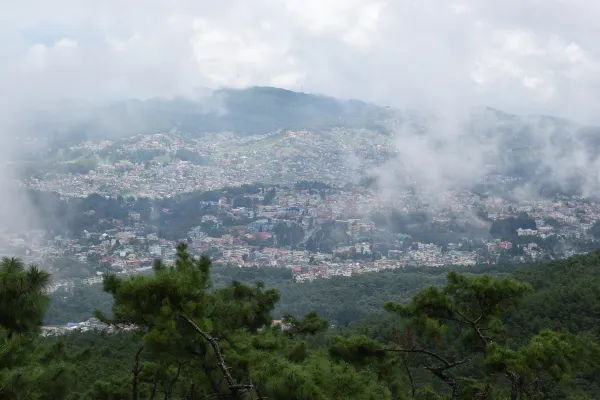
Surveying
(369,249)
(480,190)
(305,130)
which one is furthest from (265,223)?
(305,130)

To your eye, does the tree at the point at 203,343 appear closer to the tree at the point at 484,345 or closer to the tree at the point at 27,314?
the tree at the point at 27,314

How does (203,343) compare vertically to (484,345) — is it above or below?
above

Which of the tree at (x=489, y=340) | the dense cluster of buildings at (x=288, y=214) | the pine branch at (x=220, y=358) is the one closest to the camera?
the pine branch at (x=220, y=358)

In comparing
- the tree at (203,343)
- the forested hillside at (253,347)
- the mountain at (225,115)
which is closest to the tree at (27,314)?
the forested hillside at (253,347)

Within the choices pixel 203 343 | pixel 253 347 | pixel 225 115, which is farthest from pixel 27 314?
pixel 225 115

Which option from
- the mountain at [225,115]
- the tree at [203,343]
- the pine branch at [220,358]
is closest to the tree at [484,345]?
the tree at [203,343]

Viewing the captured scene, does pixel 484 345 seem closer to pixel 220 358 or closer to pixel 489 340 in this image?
pixel 489 340

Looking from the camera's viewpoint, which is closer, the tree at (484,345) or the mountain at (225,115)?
the tree at (484,345)

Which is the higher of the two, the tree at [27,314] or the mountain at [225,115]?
the mountain at [225,115]

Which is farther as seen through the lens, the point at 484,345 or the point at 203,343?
the point at 484,345

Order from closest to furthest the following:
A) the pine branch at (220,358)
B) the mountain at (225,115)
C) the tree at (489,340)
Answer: the pine branch at (220,358) < the tree at (489,340) < the mountain at (225,115)

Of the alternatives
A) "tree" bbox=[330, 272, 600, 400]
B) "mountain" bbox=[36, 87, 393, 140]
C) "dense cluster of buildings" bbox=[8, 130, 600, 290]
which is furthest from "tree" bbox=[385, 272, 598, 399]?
"mountain" bbox=[36, 87, 393, 140]
